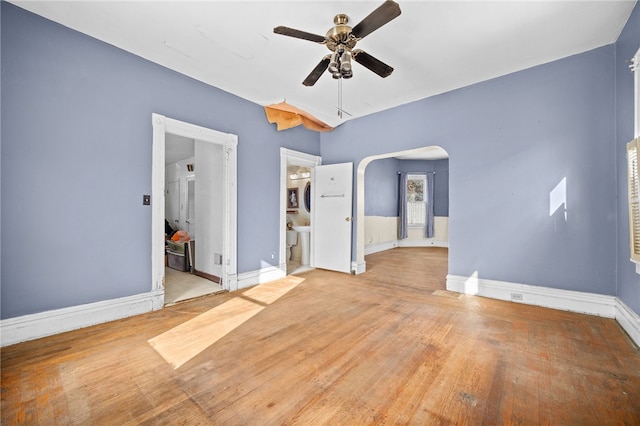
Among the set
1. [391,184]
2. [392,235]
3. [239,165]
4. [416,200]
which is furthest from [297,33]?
[416,200]

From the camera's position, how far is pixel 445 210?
843 centimetres

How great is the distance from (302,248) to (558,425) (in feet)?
15.0

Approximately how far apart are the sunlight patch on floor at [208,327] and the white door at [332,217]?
1502mm

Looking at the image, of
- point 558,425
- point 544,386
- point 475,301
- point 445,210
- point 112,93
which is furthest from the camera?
point 445,210

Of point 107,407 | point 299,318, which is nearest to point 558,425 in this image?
point 299,318

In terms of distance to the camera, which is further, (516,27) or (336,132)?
(336,132)

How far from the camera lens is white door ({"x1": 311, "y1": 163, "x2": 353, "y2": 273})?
15.9 ft

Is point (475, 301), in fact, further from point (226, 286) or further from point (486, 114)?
point (226, 286)

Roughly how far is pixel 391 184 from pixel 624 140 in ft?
19.0

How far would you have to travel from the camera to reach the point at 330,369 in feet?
6.21

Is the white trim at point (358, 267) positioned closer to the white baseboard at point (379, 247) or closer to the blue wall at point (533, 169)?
the blue wall at point (533, 169)

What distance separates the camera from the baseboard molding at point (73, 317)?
2225mm

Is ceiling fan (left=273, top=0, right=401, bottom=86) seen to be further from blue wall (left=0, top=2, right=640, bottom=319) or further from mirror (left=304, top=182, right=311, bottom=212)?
mirror (left=304, top=182, right=311, bottom=212)

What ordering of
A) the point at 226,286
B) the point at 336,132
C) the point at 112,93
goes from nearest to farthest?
the point at 112,93 < the point at 226,286 < the point at 336,132
